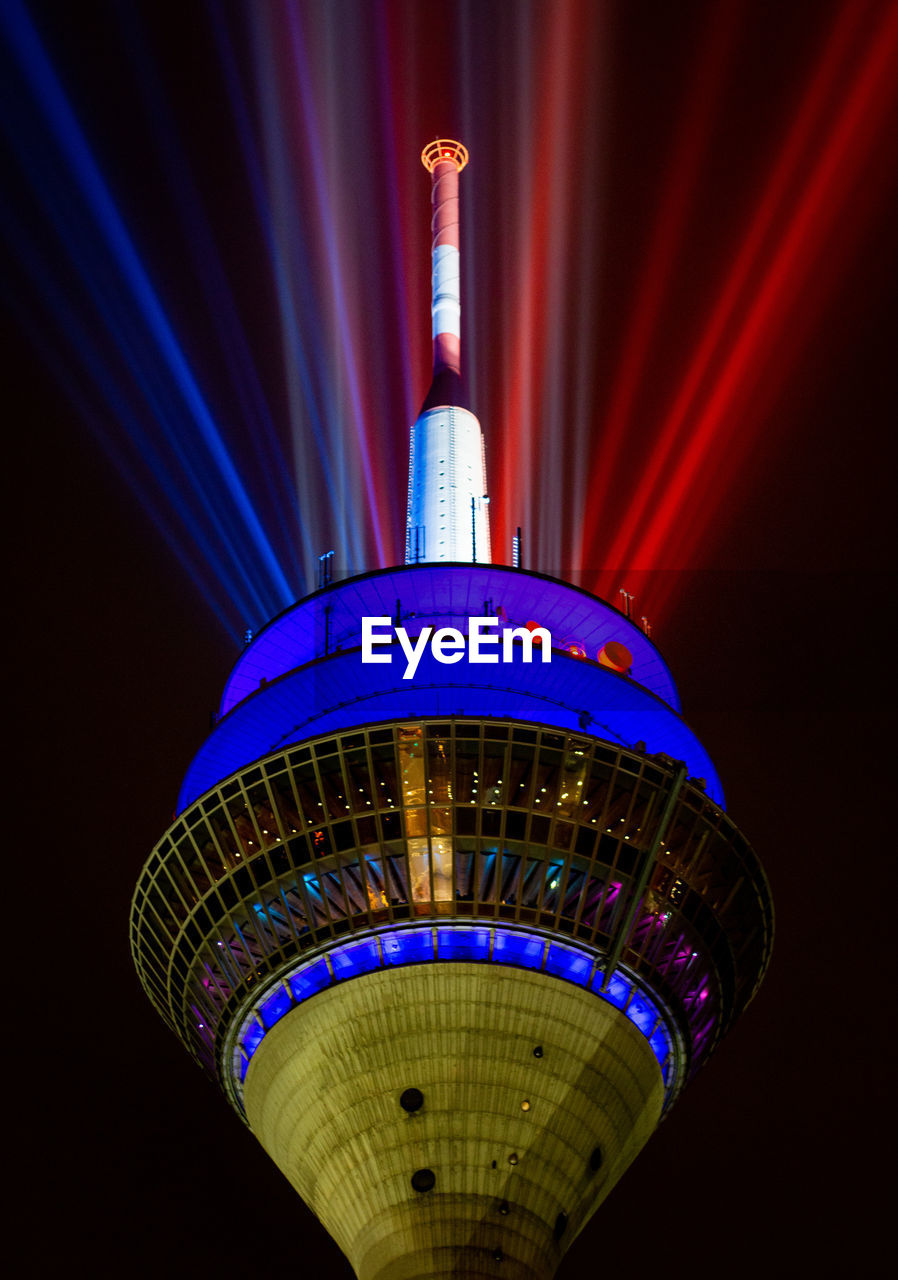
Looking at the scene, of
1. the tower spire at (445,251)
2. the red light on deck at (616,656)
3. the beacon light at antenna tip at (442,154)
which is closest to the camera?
the red light on deck at (616,656)

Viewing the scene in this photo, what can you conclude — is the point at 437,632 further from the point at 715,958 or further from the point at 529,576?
the point at 715,958

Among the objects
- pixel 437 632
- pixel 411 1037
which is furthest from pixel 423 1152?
pixel 437 632

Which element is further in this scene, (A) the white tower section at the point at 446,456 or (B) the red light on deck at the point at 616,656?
(A) the white tower section at the point at 446,456

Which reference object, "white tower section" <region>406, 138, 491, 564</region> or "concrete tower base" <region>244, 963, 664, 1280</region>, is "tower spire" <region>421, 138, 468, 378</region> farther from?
"concrete tower base" <region>244, 963, 664, 1280</region>

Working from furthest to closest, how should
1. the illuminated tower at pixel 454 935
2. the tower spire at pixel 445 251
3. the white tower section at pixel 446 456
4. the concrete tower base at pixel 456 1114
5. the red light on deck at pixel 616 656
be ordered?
the tower spire at pixel 445 251 < the white tower section at pixel 446 456 < the red light on deck at pixel 616 656 < the illuminated tower at pixel 454 935 < the concrete tower base at pixel 456 1114
